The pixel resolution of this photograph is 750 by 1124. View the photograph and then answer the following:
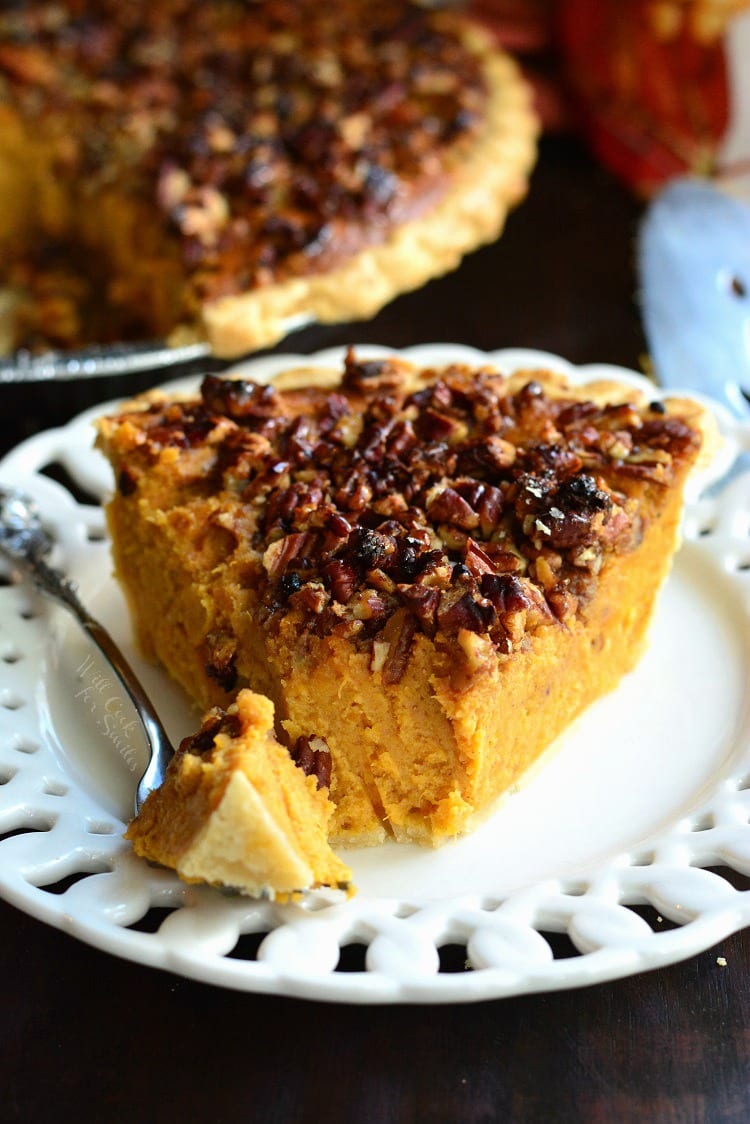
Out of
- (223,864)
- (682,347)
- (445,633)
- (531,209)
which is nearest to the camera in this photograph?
(223,864)

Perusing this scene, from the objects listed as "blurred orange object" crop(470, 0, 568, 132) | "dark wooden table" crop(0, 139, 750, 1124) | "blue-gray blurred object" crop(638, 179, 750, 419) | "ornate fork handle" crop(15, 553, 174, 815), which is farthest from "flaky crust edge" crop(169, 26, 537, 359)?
"dark wooden table" crop(0, 139, 750, 1124)

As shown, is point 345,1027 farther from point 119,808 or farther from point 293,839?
point 119,808

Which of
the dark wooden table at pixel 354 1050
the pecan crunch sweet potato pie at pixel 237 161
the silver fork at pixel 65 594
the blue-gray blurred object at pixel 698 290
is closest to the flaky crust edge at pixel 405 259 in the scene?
the pecan crunch sweet potato pie at pixel 237 161

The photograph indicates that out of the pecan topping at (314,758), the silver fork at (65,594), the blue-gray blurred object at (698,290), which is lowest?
the silver fork at (65,594)

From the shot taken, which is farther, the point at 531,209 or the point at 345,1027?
the point at 531,209

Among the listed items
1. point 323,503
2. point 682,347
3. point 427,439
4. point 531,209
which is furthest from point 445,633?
point 531,209

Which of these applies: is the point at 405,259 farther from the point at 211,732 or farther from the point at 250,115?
the point at 211,732

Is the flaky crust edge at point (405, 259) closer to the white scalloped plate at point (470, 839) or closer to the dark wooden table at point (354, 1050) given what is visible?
the white scalloped plate at point (470, 839)
